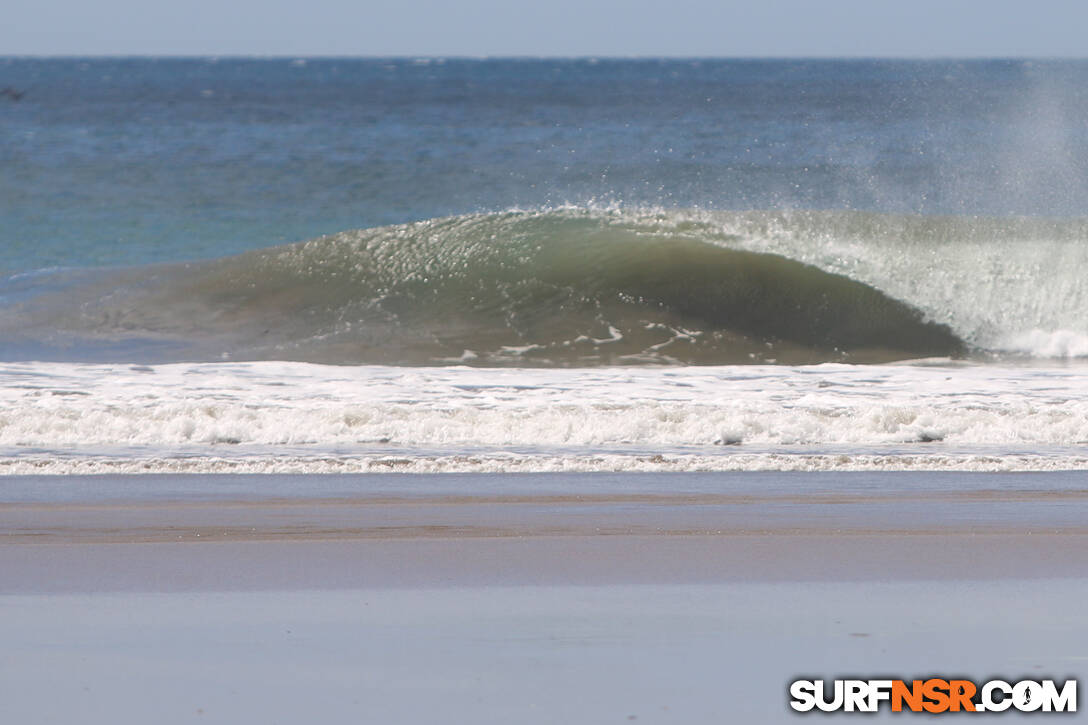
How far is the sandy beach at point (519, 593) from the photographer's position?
4.07 m

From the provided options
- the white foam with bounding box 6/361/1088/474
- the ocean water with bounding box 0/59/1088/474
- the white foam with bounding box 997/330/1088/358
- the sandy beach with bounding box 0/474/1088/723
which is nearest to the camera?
the sandy beach with bounding box 0/474/1088/723

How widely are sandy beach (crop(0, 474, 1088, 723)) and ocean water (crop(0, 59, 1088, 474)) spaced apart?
1000mm

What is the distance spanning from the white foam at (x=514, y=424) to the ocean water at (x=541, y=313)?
28 mm

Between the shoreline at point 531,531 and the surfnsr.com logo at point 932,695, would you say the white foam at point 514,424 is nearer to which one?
the shoreline at point 531,531

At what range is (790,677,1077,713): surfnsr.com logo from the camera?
3.95 m

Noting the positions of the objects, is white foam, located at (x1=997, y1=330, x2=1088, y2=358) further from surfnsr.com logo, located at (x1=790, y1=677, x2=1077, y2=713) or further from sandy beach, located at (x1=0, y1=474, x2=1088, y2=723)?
surfnsr.com logo, located at (x1=790, y1=677, x2=1077, y2=713)

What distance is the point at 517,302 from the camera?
15898 millimetres

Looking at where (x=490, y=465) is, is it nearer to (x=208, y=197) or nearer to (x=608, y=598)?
(x=608, y=598)

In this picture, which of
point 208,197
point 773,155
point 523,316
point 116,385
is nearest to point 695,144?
point 773,155

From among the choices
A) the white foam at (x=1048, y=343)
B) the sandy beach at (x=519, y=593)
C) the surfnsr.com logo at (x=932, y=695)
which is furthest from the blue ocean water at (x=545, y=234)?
the surfnsr.com logo at (x=932, y=695)

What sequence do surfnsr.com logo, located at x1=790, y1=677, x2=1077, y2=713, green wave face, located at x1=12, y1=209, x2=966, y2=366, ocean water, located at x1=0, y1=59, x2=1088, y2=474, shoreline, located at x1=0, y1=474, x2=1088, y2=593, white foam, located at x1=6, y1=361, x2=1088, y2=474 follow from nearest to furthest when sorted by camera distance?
surfnsr.com logo, located at x1=790, y1=677, x2=1077, y2=713 → shoreline, located at x1=0, y1=474, x2=1088, y2=593 → white foam, located at x1=6, y1=361, x2=1088, y2=474 → ocean water, located at x1=0, y1=59, x2=1088, y2=474 → green wave face, located at x1=12, y1=209, x2=966, y2=366

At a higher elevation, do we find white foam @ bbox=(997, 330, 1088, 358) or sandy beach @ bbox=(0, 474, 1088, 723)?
white foam @ bbox=(997, 330, 1088, 358)

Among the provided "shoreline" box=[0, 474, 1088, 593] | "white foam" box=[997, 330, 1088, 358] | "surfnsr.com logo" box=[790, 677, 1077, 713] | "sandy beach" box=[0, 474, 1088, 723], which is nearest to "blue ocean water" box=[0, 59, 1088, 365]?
"white foam" box=[997, 330, 1088, 358]

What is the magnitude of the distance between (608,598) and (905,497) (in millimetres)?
2433
